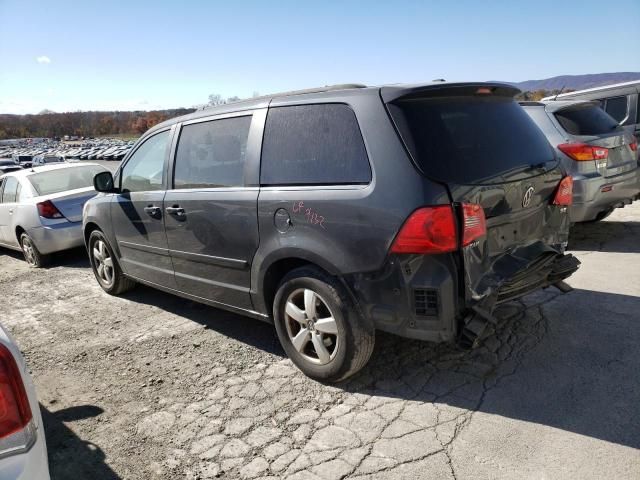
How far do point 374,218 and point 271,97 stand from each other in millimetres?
1385

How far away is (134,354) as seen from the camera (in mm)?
4082

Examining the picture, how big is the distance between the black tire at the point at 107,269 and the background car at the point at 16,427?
3817mm

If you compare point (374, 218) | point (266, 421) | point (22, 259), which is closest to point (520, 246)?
point (374, 218)

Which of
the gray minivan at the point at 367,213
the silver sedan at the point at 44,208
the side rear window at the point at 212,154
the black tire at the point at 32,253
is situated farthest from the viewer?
the black tire at the point at 32,253

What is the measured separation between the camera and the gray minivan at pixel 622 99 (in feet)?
24.7

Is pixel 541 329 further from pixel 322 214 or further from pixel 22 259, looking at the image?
pixel 22 259

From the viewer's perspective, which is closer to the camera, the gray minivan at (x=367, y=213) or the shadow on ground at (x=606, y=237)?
the gray minivan at (x=367, y=213)

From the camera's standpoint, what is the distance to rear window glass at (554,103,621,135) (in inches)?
228

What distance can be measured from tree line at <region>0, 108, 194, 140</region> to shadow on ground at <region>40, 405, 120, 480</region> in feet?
505

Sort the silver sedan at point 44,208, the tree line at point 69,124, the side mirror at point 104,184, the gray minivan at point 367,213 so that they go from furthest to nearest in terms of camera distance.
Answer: the tree line at point 69,124, the silver sedan at point 44,208, the side mirror at point 104,184, the gray minivan at point 367,213

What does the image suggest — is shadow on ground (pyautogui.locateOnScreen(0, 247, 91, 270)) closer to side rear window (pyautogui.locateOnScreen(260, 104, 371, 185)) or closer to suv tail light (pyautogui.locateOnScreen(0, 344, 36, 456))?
side rear window (pyautogui.locateOnScreen(260, 104, 371, 185))

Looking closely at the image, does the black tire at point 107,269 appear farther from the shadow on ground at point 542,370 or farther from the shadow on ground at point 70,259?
the shadow on ground at point 542,370

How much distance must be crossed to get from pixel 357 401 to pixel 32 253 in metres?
6.58

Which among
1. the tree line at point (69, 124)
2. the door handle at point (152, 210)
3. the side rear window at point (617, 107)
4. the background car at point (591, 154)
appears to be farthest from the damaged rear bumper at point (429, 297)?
the tree line at point (69, 124)
